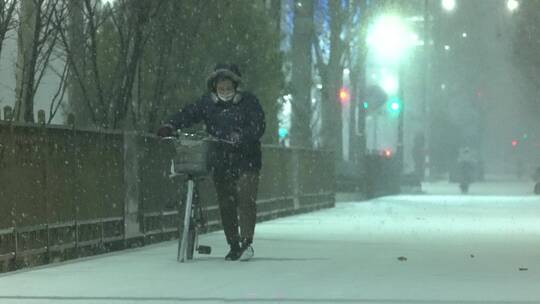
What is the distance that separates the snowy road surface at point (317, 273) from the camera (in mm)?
10219

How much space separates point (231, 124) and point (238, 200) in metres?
0.81

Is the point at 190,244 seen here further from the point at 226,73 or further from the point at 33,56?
the point at 33,56

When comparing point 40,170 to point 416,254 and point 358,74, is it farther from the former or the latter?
point 358,74

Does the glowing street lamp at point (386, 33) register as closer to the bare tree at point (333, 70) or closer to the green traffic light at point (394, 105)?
the green traffic light at point (394, 105)

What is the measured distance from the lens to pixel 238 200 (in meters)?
13.5

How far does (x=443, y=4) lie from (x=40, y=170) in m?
104

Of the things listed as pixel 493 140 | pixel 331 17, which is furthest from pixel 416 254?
pixel 493 140

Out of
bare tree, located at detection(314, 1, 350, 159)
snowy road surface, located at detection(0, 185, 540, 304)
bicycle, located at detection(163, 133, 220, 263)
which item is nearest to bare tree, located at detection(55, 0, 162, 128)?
snowy road surface, located at detection(0, 185, 540, 304)

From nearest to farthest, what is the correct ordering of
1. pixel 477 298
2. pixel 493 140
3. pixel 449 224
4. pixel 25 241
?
pixel 477 298 → pixel 25 241 → pixel 449 224 → pixel 493 140

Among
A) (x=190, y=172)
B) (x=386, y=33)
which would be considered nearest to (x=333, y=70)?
(x=386, y=33)

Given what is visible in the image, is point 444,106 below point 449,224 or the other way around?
the other way around

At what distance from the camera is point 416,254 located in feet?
48.3

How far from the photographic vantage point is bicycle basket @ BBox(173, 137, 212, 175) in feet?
42.2

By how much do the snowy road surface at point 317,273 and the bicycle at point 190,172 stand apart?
183mm
